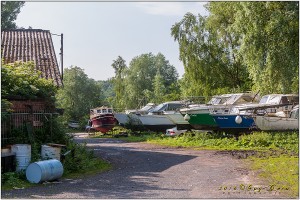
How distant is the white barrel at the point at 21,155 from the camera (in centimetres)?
1210

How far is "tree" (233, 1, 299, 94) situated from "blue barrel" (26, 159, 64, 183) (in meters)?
13.2

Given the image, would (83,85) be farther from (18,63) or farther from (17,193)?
(17,193)

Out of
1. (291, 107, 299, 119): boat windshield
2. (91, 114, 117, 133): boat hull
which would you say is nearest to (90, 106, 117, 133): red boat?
(91, 114, 117, 133): boat hull

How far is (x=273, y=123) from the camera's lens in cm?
2289

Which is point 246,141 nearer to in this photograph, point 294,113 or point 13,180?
point 294,113

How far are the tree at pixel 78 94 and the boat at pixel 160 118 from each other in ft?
73.5

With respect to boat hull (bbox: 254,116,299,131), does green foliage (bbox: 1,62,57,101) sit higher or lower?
higher

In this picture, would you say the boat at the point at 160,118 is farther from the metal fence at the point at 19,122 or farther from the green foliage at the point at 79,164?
the metal fence at the point at 19,122

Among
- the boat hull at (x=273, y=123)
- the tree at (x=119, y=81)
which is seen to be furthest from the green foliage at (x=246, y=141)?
the tree at (x=119, y=81)

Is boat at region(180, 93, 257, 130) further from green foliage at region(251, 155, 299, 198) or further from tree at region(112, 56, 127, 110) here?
tree at region(112, 56, 127, 110)

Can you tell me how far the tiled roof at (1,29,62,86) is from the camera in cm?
1785

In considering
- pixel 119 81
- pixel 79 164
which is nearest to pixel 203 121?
pixel 79 164

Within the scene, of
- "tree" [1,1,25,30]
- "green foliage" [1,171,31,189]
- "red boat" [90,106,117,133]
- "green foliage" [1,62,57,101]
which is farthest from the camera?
"tree" [1,1,25,30]

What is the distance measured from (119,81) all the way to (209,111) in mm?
41865
